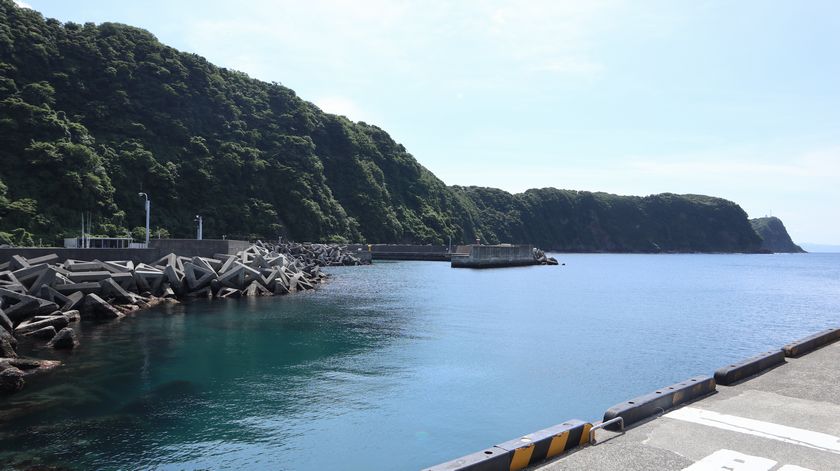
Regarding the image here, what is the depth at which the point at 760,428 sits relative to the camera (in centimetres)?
678

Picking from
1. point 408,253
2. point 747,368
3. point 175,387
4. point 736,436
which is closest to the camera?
point 736,436

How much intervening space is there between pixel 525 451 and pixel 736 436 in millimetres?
2878

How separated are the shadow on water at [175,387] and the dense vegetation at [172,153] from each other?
3621 centimetres

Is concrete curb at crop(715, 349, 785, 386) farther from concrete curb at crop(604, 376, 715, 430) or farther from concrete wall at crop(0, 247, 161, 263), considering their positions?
concrete wall at crop(0, 247, 161, 263)

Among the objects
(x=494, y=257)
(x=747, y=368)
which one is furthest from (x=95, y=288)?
(x=494, y=257)

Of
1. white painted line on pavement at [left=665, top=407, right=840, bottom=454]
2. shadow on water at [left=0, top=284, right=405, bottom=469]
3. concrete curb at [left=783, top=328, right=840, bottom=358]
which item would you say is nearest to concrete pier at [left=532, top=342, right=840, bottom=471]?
white painted line on pavement at [left=665, top=407, right=840, bottom=454]

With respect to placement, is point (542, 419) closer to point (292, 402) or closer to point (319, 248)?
point (292, 402)

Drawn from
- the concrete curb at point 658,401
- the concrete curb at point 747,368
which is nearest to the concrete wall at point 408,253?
the concrete curb at point 747,368

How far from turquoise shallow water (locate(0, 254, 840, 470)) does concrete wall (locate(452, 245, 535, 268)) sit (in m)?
44.6

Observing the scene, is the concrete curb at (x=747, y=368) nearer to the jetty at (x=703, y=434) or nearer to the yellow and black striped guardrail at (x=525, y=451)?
the jetty at (x=703, y=434)

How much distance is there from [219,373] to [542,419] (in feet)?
28.7

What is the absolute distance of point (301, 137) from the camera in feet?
335

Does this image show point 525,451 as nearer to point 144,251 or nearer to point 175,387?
point 175,387

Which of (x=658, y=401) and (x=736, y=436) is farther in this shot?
(x=658, y=401)
